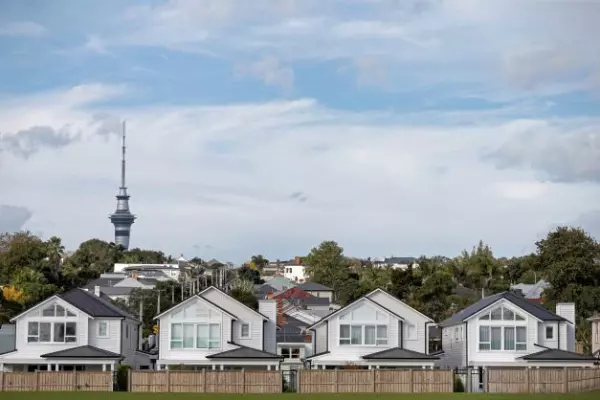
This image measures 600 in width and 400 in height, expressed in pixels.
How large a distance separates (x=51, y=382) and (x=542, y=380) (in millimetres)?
28223

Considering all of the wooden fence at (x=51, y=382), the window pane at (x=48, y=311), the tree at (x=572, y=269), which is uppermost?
the tree at (x=572, y=269)

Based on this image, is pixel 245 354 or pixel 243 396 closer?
pixel 243 396

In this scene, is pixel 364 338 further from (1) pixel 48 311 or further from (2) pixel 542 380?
(1) pixel 48 311

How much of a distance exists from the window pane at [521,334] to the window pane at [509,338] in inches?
13.6

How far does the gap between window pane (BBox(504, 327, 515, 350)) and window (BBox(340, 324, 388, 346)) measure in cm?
832

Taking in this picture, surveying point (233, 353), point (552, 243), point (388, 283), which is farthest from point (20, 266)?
point (233, 353)

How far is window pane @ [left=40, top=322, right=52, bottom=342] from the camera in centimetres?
8269

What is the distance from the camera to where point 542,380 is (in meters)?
68.4

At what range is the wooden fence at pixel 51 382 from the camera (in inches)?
2721

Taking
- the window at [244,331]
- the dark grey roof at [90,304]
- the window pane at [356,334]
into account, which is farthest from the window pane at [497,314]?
the dark grey roof at [90,304]

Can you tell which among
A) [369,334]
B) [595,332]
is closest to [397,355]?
[369,334]

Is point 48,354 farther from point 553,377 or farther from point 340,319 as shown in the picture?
point 553,377

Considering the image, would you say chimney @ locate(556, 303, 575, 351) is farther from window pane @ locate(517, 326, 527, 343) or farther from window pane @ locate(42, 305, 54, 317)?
window pane @ locate(42, 305, 54, 317)

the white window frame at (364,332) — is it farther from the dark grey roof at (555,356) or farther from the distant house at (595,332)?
the distant house at (595,332)
